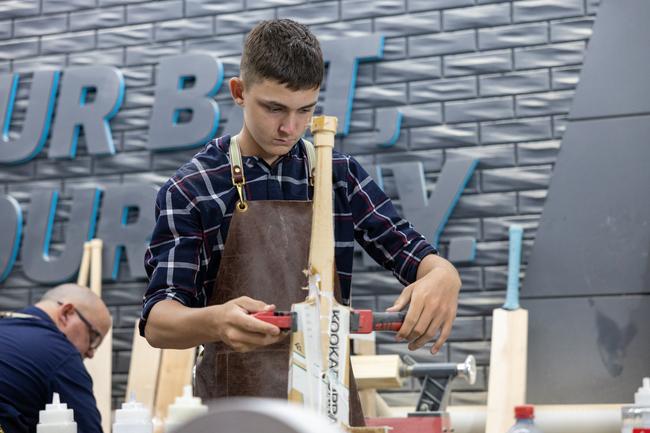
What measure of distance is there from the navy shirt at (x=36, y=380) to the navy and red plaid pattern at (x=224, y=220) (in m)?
1.34

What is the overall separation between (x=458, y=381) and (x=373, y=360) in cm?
119

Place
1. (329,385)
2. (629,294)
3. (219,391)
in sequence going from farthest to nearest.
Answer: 1. (629,294)
2. (219,391)
3. (329,385)

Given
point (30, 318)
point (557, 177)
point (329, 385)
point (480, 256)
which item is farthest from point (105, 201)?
point (329, 385)

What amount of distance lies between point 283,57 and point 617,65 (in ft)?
8.95

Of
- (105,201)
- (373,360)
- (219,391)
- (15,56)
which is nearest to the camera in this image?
(219,391)

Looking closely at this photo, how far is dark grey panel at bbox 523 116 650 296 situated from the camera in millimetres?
3980

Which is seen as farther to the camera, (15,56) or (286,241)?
(15,56)

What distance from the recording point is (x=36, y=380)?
3.05 meters

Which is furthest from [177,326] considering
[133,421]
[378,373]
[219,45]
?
[219,45]

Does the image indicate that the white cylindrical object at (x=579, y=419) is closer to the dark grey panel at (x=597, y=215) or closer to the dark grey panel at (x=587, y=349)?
the dark grey panel at (x=587, y=349)

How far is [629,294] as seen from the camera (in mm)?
3951

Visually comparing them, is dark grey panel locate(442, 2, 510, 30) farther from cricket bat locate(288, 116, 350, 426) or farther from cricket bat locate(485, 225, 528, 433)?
cricket bat locate(288, 116, 350, 426)

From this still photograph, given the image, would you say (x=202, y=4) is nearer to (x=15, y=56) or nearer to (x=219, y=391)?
(x=15, y=56)

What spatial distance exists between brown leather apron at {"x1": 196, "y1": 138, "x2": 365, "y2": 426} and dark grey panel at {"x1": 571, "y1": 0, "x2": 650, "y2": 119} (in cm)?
260
